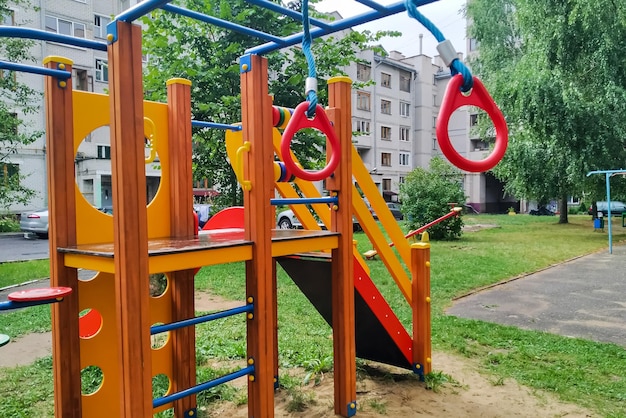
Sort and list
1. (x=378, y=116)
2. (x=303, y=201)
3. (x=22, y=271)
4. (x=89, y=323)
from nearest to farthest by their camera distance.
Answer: (x=303, y=201) < (x=89, y=323) < (x=22, y=271) < (x=378, y=116)

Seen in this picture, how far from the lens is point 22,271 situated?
8773 millimetres

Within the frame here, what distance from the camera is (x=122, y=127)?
1.98m

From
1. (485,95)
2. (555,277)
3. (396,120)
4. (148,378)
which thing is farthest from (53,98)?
(396,120)

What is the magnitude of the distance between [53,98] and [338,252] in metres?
1.74

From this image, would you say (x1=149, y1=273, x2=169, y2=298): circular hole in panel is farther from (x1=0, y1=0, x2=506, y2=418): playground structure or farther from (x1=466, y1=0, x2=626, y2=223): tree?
(x1=466, y1=0, x2=626, y2=223): tree

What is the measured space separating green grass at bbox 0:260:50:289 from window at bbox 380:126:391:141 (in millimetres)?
28861

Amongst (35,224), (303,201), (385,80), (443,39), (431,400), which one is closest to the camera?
(443,39)

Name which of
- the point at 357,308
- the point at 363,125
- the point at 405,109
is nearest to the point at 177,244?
the point at 357,308

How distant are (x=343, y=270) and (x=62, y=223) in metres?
1.56

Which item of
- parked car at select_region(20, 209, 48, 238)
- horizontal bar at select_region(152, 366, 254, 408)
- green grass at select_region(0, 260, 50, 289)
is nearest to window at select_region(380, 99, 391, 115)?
parked car at select_region(20, 209, 48, 238)

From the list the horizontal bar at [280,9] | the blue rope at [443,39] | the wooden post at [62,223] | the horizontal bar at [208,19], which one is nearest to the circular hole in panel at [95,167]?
the wooden post at [62,223]

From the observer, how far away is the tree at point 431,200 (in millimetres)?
13938

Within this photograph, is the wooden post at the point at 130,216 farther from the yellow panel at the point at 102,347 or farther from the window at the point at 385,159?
the window at the point at 385,159

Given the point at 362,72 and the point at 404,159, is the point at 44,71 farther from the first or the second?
the point at 404,159
